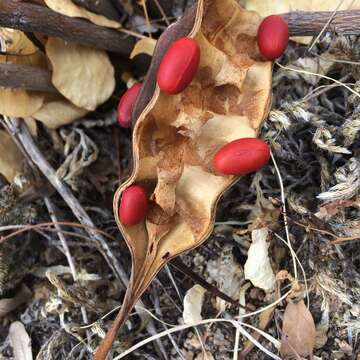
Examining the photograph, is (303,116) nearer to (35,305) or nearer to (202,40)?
(202,40)

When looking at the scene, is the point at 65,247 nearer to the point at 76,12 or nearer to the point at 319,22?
the point at 76,12

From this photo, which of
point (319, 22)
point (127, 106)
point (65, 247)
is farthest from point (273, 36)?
point (65, 247)

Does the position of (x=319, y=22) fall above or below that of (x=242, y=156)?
above

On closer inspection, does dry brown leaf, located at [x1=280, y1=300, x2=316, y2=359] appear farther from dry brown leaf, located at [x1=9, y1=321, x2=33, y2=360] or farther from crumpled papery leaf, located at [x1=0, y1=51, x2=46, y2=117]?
crumpled papery leaf, located at [x1=0, y1=51, x2=46, y2=117]

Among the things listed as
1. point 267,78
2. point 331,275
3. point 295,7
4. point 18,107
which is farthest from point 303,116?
point 18,107

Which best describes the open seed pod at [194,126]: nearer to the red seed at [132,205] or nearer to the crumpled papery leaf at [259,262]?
the red seed at [132,205]

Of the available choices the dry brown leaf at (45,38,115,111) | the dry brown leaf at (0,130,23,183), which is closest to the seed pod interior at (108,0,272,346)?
the dry brown leaf at (45,38,115,111)

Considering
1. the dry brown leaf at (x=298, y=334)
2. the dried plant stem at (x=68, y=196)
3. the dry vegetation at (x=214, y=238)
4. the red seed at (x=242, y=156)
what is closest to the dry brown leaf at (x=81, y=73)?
the dry vegetation at (x=214, y=238)
